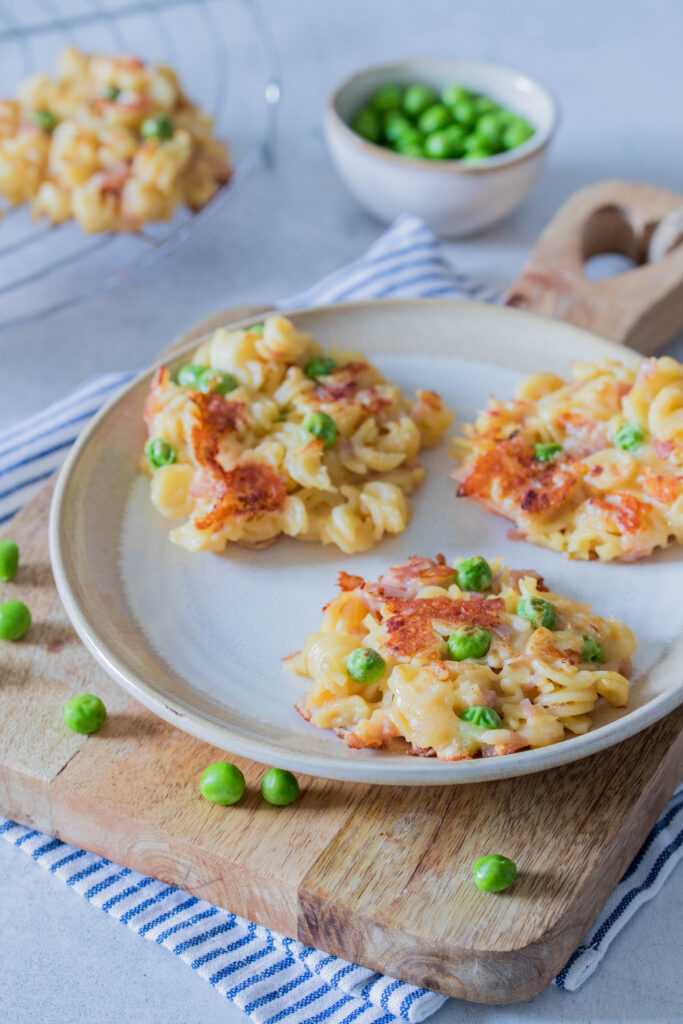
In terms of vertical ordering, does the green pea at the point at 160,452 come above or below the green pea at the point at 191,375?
below

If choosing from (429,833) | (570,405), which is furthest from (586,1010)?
(570,405)

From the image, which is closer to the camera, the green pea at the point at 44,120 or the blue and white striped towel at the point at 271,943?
the blue and white striped towel at the point at 271,943

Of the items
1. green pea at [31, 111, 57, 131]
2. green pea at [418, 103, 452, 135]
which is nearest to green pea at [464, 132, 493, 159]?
green pea at [418, 103, 452, 135]

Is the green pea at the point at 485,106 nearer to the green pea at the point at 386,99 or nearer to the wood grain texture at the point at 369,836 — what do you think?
the green pea at the point at 386,99

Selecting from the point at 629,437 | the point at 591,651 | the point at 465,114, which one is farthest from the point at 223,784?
the point at 465,114

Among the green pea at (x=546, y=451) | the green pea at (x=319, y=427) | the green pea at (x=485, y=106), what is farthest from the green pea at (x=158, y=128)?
the green pea at (x=546, y=451)

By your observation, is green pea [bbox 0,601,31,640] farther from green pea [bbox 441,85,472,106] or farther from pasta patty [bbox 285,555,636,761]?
green pea [bbox 441,85,472,106]

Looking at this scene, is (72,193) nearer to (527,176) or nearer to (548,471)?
(527,176)
